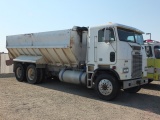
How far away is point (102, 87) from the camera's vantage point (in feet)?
33.6

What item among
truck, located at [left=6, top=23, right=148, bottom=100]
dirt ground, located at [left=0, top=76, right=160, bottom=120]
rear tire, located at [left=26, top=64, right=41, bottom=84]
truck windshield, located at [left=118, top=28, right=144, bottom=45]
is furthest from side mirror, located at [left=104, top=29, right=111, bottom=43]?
rear tire, located at [left=26, top=64, right=41, bottom=84]

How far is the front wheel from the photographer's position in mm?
9883

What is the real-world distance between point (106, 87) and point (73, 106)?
200 cm

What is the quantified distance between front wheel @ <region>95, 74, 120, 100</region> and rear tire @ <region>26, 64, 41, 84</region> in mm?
4870

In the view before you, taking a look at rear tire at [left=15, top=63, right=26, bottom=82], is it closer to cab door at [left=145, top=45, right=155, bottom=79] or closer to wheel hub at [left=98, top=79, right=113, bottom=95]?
wheel hub at [left=98, top=79, right=113, bottom=95]

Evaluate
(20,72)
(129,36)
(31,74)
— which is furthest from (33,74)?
(129,36)

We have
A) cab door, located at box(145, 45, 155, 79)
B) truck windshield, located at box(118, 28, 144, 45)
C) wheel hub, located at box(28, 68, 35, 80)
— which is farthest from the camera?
wheel hub, located at box(28, 68, 35, 80)

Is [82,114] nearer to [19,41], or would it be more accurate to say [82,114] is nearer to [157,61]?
[157,61]

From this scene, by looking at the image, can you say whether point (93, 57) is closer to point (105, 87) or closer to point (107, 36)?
point (107, 36)

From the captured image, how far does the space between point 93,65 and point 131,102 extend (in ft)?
7.55

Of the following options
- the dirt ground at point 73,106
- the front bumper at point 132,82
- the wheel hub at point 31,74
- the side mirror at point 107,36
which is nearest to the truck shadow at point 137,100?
the dirt ground at point 73,106

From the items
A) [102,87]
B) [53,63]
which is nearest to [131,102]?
[102,87]

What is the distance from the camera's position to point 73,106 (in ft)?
28.9

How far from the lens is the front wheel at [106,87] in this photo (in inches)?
389
